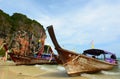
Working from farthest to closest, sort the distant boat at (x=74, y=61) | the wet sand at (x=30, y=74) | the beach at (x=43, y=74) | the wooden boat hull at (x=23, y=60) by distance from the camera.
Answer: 1. the wooden boat hull at (x=23, y=60)
2. the distant boat at (x=74, y=61)
3. the beach at (x=43, y=74)
4. the wet sand at (x=30, y=74)

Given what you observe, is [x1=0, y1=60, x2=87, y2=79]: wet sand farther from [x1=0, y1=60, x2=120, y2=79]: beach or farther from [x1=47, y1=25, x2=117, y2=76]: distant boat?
[x1=47, y1=25, x2=117, y2=76]: distant boat

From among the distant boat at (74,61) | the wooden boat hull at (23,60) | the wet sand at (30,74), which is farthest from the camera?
the wooden boat hull at (23,60)

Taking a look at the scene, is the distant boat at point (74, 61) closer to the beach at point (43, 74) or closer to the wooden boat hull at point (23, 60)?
the beach at point (43, 74)

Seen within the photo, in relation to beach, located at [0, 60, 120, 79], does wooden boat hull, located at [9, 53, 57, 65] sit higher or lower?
higher

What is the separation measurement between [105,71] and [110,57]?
23.4 feet

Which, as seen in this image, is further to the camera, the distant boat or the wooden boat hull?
the wooden boat hull

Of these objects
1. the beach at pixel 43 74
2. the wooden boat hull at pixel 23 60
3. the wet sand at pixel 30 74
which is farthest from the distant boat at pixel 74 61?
the wooden boat hull at pixel 23 60

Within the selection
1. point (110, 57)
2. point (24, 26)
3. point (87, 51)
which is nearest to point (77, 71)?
point (87, 51)

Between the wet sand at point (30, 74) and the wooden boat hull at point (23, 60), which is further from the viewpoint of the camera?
the wooden boat hull at point (23, 60)

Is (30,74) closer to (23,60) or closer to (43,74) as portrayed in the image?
(43,74)

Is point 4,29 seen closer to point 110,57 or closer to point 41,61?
point 41,61

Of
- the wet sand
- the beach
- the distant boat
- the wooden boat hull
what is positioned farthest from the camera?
the wooden boat hull

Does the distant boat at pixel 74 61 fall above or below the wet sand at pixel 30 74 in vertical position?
above

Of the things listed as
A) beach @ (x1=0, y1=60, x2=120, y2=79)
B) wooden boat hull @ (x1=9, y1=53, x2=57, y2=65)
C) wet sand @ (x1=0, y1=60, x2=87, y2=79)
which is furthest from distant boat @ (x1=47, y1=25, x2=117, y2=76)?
wooden boat hull @ (x1=9, y1=53, x2=57, y2=65)
